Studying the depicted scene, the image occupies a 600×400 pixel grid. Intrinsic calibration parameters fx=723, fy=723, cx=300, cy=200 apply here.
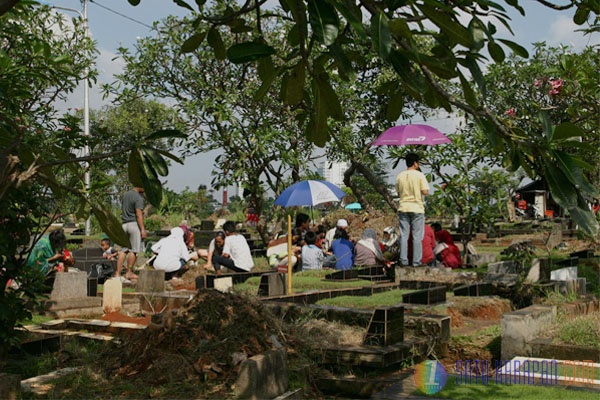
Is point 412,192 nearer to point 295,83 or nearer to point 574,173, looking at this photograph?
point 295,83

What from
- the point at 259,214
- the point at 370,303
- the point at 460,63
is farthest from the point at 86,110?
the point at 460,63

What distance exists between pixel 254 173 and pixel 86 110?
20.6m

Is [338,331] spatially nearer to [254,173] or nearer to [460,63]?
[460,63]

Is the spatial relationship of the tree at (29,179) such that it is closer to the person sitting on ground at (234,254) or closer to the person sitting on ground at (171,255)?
the person sitting on ground at (171,255)

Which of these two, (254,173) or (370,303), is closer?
(370,303)

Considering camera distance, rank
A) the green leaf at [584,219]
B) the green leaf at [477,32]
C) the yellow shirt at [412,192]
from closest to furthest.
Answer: the green leaf at [584,219]
the green leaf at [477,32]
the yellow shirt at [412,192]

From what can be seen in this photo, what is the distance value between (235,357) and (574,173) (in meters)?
3.09

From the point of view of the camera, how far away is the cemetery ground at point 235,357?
504 centimetres

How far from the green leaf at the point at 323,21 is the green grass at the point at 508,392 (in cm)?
333

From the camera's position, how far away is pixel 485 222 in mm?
14031

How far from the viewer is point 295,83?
3250 millimetres

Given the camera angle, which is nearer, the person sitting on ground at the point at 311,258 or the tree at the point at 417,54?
the tree at the point at 417,54

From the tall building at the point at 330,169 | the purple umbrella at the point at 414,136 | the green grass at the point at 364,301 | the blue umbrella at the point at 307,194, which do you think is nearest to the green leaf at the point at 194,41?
the green grass at the point at 364,301

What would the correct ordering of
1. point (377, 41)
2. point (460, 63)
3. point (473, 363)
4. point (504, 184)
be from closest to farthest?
1. point (377, 41)
2. point (460, 63)
3. point (473, 363)
4. point (504, 184)
